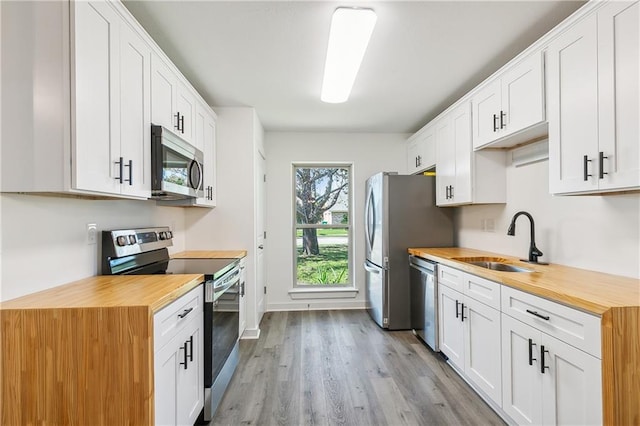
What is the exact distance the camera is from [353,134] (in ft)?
Result: 14.2

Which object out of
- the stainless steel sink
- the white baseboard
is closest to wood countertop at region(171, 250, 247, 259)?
the white baseboard

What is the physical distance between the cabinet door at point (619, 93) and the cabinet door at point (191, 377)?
2.30 meters

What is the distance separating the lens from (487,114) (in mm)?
2467

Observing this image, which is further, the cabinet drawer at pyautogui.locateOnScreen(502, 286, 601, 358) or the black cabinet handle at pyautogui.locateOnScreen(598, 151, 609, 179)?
the black cabinet handle at pyautogui.locateOnScreen(598, 151, 609, 179)

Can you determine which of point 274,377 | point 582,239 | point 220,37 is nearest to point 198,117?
point 220,37

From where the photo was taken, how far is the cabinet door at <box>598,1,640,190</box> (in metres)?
1.39

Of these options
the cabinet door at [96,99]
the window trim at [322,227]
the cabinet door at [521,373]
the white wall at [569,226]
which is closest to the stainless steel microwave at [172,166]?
the cabinet door at [96,99]

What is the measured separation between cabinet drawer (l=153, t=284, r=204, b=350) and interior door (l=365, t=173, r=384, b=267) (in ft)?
7.24

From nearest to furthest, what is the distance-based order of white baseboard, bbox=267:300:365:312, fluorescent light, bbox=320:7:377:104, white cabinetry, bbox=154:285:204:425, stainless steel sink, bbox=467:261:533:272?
1. white cabinetry, bbox=154:285:204:425
2. fluorescent light, bbox=320:7:377:104
3. stainless steel sink, bbox=467:261:533:272
4. white baseboard, bbox=267:300:365:312

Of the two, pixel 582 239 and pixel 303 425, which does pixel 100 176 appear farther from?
pixel 582 239

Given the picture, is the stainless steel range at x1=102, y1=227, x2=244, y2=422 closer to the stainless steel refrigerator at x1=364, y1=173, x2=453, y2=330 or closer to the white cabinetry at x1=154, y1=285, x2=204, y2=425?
the white cabinetry at x1=154, y1=285, x2=204, y2=425

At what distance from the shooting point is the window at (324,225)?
440 cm

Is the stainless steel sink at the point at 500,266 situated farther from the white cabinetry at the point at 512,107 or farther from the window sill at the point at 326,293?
the window sill at the point at 326,293

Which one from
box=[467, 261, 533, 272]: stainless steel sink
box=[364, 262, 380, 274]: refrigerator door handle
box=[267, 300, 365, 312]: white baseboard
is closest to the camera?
box=[467, 261, 533, 272]: stainless steel sink
